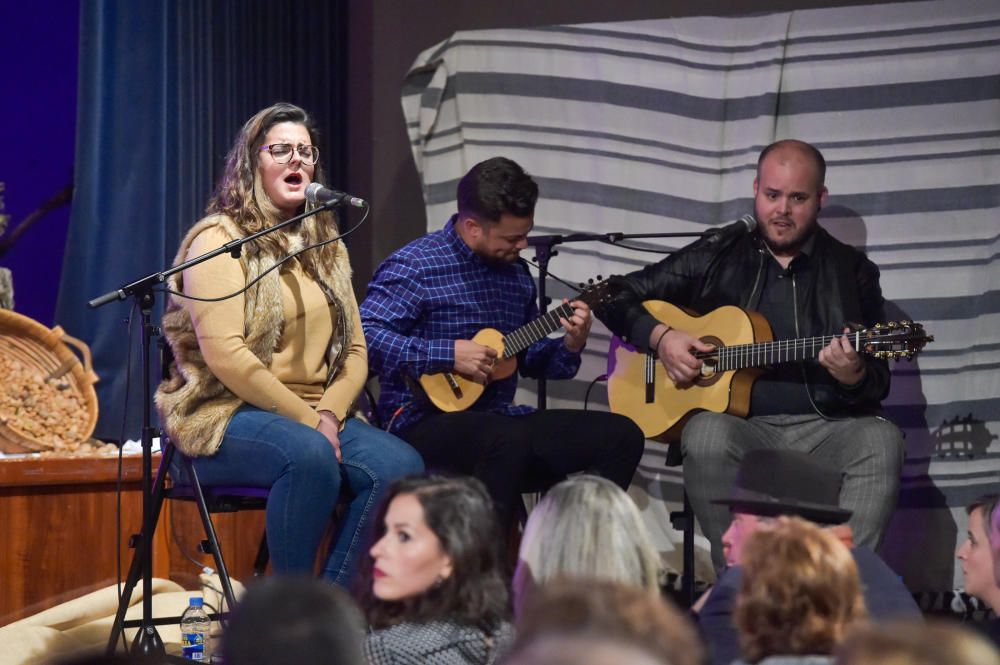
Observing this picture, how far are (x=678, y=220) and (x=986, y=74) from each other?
134 centimetres

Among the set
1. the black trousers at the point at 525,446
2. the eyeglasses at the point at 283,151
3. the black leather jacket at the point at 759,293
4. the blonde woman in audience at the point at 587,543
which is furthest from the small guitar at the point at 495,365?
the blonde woman in audience at the point at 587,543

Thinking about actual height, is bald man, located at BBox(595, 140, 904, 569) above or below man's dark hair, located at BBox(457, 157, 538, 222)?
below

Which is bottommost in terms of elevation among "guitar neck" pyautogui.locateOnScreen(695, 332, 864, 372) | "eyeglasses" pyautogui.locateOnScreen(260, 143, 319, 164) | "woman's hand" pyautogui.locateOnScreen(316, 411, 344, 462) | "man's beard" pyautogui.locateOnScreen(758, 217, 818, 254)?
"woman's hand" pyautogui.locateOnScreen(316, 411, 344, 462)

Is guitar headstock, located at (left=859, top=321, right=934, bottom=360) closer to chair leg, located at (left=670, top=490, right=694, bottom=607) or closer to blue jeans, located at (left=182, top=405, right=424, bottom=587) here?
chair leg, located at (left=670, top=490, right=694, bottom=607)

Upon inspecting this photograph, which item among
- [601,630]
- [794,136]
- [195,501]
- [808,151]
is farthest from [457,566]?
[794,136]

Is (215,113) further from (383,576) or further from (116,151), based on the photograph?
(383,576)

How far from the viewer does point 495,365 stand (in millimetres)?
4531

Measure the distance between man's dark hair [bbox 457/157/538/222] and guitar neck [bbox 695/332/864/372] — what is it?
0.80m

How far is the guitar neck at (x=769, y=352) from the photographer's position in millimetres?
4351

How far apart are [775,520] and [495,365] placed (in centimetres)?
158

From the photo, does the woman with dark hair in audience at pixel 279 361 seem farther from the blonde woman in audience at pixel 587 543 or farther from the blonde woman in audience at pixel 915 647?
the blonde woman in audience at pixel 915 647

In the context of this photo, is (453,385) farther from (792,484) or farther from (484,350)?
(792,484)

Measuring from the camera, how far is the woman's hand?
12.5 feet

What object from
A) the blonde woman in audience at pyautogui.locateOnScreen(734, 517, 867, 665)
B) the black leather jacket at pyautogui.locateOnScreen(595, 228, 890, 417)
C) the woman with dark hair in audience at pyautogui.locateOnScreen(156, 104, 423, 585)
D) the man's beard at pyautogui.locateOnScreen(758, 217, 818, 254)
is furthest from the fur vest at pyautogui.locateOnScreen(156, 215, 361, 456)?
the blonde woman in audience at pyautogui.locateOnScreen(734, 517, 867, 665)
